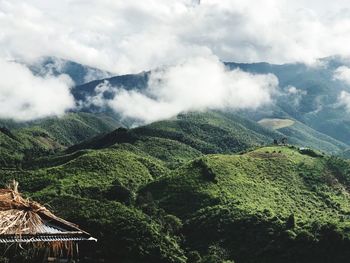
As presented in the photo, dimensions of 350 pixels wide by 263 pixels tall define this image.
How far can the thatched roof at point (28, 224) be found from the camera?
18016mm

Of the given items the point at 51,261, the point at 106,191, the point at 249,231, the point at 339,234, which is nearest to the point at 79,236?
the point at 51,261

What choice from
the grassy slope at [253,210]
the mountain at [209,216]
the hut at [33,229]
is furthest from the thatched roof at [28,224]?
the grassy slope at [253,210]

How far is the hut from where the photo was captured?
18.0 meters

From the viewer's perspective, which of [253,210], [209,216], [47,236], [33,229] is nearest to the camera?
[33,229]

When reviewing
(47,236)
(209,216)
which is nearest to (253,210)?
(209,216)

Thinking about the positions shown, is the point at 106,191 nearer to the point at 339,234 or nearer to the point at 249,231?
the point at 249,231

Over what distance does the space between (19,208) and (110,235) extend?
→ 114935 mm

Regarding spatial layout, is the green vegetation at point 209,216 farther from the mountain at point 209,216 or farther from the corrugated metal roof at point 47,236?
the corrugated metal roof at point 47,236

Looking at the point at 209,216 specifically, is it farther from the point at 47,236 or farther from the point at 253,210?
the point at 47,236

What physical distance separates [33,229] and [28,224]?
24cm

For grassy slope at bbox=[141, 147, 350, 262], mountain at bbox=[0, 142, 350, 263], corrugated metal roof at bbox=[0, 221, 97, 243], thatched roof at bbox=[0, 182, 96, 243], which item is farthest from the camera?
grassy slope at bbox=[141, 147, 350, 262]

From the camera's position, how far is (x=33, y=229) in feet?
61.4

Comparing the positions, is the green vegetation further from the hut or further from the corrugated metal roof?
the corrugated metal roof

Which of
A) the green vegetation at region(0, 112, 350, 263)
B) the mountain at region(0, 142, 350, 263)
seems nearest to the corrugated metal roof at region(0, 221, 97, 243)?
the green vegetation at region(0, 112, 350, 263)
